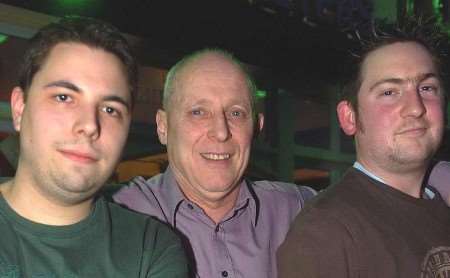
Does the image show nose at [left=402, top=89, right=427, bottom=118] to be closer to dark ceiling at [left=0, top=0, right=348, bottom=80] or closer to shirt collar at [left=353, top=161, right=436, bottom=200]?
shirt collar at [left=353, top=161, right=436, bottom=200]

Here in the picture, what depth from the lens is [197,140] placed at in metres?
2.21

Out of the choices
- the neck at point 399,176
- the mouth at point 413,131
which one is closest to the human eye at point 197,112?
the neck at point 399,176

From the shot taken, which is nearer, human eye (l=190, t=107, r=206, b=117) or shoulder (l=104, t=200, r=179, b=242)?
shoulder (l=104, t=200, r=179, b=242)

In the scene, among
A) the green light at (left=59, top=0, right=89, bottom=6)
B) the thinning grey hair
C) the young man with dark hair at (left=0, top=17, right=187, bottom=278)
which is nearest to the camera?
the young man with dark hair at (left=0, top=17, right=187, bottom=278)

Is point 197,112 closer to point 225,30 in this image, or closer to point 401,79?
point 401,79

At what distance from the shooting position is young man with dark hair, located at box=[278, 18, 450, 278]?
5.58 feet

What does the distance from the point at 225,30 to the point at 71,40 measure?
3201 mm

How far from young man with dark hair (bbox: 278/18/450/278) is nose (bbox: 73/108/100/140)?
2.88 ft

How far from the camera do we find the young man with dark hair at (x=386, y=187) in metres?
1.70

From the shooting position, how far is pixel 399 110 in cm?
204

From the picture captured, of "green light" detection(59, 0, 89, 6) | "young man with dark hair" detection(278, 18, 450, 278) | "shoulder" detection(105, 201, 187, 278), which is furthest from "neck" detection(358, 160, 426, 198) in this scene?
"green light" detection(59, 0, 89, 6)

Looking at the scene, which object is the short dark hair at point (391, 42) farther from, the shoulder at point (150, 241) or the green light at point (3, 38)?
→ the green light at point (3, 38)

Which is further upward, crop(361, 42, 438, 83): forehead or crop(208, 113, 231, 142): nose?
crop(361, 42, 438, 83): forehead

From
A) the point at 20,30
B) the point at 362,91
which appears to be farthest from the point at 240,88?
the point at 20,30
